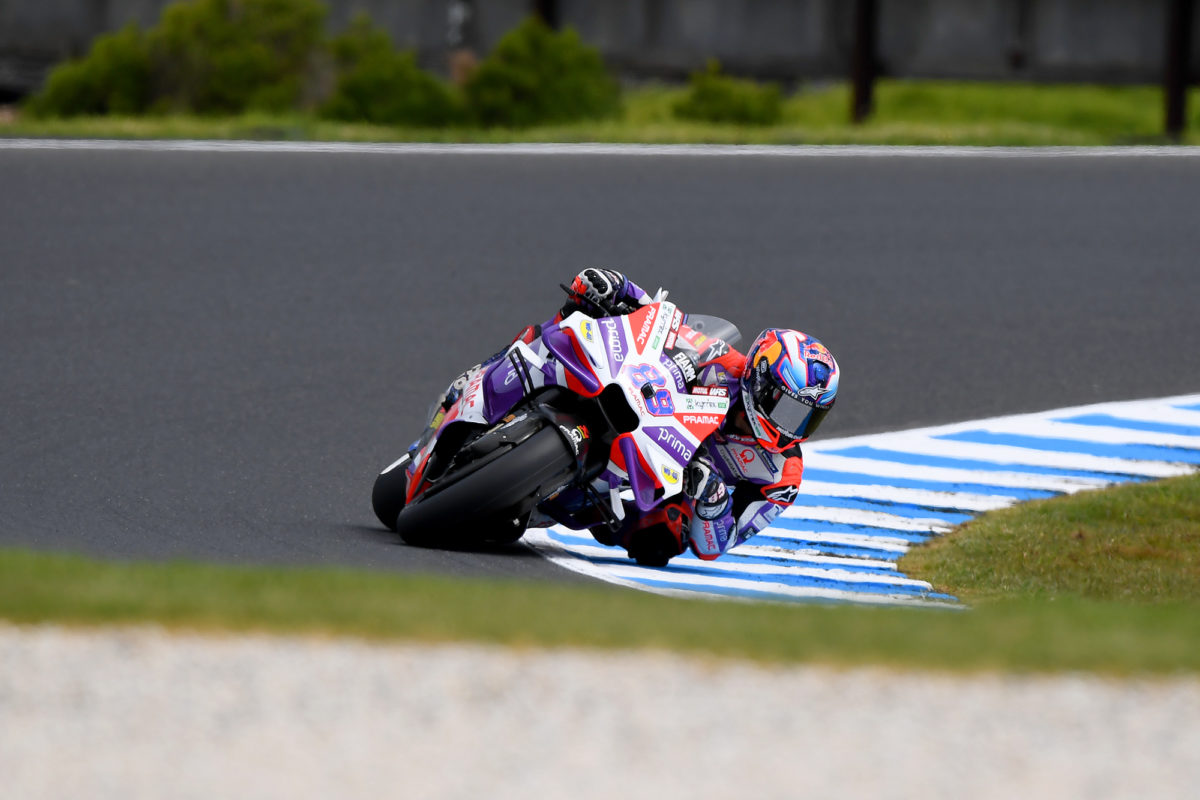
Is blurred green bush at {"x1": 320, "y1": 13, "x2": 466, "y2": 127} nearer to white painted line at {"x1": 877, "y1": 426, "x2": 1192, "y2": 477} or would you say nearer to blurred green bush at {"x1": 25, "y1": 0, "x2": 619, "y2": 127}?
blurred green bush at {"x1": 25, "y1": 0, "x2": 619, "y2": 127}

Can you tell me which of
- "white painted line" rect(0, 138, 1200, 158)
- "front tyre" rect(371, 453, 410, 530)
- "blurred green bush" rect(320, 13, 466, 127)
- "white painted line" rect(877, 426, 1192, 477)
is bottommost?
"white painted line" rect(877, 426, 1192, 477)

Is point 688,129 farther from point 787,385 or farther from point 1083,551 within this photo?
point 787,385

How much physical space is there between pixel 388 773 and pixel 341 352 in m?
7.49

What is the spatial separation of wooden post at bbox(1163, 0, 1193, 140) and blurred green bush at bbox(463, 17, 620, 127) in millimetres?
4653

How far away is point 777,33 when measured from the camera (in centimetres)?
1694

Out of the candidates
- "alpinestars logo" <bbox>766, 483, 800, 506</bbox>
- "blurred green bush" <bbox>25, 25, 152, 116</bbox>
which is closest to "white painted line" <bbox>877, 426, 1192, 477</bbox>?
"alpinestars logo" <bbox>766, 483, 800, 506</bbox>

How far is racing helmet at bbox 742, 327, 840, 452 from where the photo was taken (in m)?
7.79

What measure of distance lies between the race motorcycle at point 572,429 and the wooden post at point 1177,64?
8896 millimetres

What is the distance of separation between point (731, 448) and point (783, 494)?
301 mm

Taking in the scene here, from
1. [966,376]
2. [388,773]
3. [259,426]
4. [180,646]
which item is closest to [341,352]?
[259,426]

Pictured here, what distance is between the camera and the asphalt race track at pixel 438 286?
9.80 metres

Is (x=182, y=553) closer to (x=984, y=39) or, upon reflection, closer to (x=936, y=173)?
(x=936, y=173)

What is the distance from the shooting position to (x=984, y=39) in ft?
52.9

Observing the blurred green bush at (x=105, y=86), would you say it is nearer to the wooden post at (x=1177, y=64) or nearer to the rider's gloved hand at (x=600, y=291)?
the wooden post at (x=1177, y=64)
